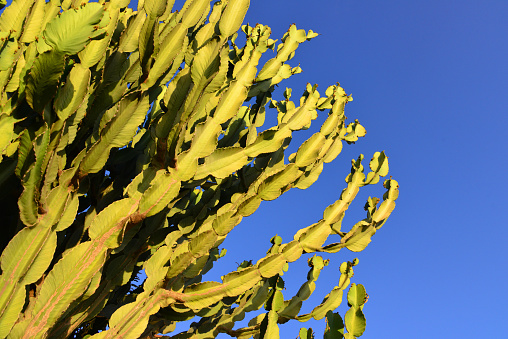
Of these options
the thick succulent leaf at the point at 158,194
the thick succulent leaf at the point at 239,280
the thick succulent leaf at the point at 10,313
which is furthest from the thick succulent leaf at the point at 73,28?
the thick succulent leaf at the point at 239,280

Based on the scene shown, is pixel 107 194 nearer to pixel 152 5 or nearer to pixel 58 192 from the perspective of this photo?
pixel 58 192

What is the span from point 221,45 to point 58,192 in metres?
0.99

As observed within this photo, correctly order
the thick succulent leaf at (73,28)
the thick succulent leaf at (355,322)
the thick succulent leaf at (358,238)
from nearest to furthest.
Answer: the thick succulent leaf at (73,28), the thick succulent leaf at (355,322), the thick succulent leaf at (358,238)

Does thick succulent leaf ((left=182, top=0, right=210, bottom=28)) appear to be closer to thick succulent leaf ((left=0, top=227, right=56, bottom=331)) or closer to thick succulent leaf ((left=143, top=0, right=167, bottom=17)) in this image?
thick succulent leaf ((left=143, top=0, right=167, bottom=17))

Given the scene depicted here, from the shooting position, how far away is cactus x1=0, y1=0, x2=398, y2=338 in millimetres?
1656

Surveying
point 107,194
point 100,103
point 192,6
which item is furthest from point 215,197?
point 192,6

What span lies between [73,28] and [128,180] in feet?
4.01

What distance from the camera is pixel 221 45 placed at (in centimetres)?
193

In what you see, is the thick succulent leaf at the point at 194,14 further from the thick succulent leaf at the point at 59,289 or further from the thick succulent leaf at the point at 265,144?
the thick succulent leaf at the point at 59,289

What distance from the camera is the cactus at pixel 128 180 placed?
1656mm

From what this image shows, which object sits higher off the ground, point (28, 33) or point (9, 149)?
point (28, 33)

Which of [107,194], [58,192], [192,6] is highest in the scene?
[192,6]

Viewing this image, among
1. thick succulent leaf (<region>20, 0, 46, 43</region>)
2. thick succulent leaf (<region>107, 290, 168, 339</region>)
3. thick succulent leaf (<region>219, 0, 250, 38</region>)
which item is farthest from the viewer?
thick succulent leaf (<region>20, 0, 46, 43</region>)

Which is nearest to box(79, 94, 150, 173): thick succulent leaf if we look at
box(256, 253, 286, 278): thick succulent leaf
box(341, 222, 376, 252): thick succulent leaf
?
box(256, 253, 286, 278): thick succulent leaf
